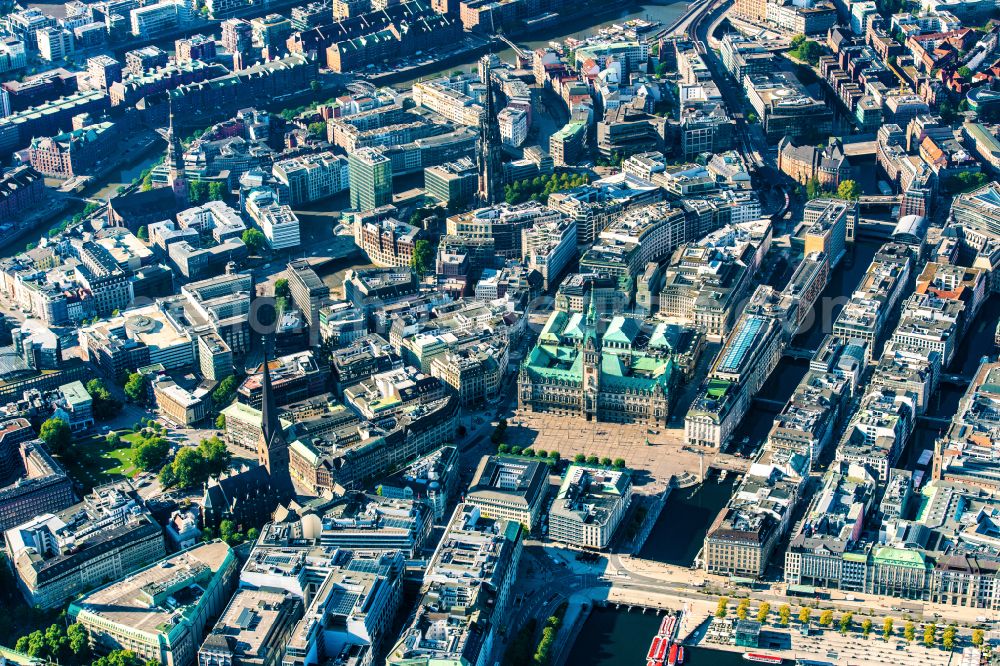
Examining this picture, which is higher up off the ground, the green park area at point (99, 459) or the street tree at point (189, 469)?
the street tree at point (189, 469)

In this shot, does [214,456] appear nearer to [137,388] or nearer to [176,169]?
[137,388]

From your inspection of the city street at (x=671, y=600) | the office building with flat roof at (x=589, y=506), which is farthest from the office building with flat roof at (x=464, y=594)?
the office building with flat roof at (x=589, y=506)

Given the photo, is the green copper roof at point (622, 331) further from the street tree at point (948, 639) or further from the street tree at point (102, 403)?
the street tree at point (102, 403)

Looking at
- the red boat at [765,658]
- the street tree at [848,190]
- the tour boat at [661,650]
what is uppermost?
the street tree at [848,190]

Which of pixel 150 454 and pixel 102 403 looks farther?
pixel 102 403

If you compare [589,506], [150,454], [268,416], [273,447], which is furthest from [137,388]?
[589,506]

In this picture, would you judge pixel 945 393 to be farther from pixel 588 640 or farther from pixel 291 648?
pixel 291 648

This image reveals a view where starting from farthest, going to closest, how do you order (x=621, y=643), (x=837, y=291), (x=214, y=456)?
1. (x=837, y=291)
2. (x=214, y=456)
3. (x=621, y=643)

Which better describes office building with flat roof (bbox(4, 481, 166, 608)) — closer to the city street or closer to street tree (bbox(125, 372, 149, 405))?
street tree (bbox(125, 372, 149, 405))

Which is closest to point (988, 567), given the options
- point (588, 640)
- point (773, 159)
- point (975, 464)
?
point (975, 464)
